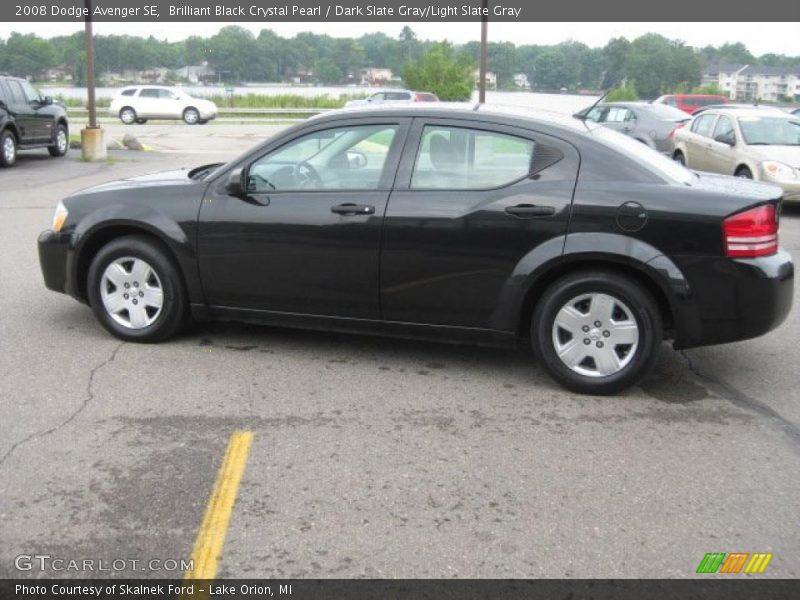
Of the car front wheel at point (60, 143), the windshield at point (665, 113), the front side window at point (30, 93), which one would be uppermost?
the front side window at point (30, 93)

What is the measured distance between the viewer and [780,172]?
1184 centimetres

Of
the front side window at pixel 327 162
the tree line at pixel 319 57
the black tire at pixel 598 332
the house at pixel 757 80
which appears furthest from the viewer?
the house at pixel 757 80

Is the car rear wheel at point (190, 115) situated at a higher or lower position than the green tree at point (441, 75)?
lower

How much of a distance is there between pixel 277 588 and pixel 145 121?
39.3 metres

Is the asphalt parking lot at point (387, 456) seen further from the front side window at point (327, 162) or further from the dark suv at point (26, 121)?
the dark suv at point (26, 121)

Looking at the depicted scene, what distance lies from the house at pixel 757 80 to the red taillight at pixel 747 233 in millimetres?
81845

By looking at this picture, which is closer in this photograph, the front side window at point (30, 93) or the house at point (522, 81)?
the front side window at point (30, 93)

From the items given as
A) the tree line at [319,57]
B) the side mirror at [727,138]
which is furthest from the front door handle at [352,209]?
the tree line at [319,57]

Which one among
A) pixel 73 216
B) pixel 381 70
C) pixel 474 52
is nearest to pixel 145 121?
pixel 474 52

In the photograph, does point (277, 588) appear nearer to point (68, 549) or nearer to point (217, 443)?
point (68, 549)

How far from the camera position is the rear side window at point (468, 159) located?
500cm

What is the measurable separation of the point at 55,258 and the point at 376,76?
59.6m

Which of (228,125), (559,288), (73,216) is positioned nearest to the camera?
(559,288)

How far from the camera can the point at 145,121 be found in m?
39.5
